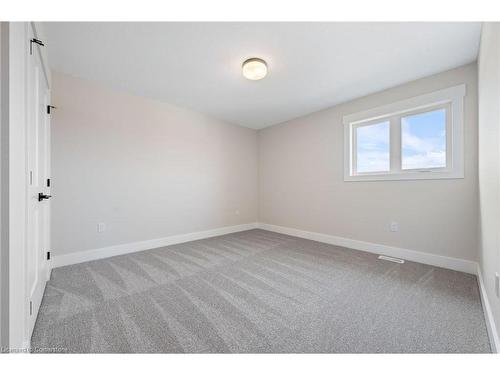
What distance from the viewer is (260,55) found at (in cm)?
203

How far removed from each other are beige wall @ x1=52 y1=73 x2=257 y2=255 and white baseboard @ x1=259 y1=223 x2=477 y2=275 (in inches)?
64.7

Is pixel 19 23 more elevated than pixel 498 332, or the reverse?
pixel 19 23

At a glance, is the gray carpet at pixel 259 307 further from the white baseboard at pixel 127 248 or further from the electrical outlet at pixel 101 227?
the electrical outlet at pixel 101 227

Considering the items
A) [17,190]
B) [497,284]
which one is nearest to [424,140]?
[497,284]

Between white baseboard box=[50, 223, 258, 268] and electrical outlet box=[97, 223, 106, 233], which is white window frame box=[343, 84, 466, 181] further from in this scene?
electrical outlet box=[97, 223, 106, 233]

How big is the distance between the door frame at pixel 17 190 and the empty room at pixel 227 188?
1 cm

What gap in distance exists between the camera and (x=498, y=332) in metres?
1.08

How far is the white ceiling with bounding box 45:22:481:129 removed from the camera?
170cm

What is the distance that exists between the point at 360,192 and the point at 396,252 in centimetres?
91

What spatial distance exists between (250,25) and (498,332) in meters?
2.61

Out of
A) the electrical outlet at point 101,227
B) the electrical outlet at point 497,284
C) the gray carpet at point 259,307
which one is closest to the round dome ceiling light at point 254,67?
the gray carpet at point 259,307
